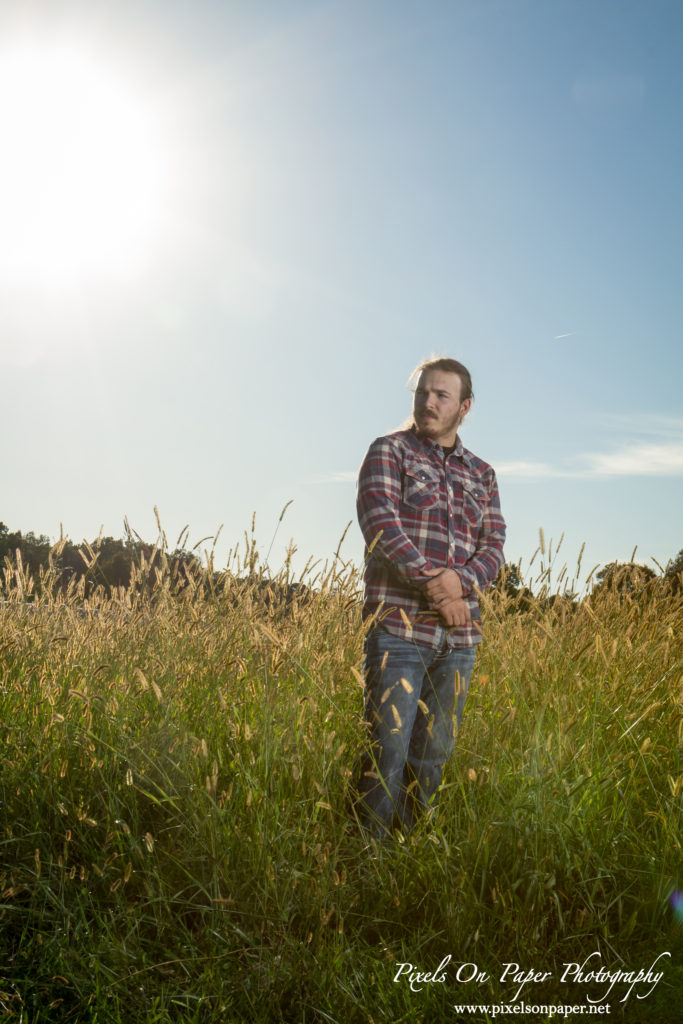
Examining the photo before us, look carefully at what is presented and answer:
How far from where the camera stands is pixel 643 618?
16.1 ft

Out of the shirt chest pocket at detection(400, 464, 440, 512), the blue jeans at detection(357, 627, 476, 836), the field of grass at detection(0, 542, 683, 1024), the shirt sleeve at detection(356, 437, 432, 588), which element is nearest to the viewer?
the field of grass at detection(0, 542, 683, 1024)

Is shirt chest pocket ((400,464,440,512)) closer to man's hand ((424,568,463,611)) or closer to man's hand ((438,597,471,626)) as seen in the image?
man's hand ((424,568,463,611))

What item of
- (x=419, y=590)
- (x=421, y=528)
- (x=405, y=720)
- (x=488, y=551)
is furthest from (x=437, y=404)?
(x=405, y=720)

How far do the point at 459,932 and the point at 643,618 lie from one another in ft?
9.75

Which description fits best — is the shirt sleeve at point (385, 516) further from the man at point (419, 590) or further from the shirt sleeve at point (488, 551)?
the shirt sleeve at point (488, 551)

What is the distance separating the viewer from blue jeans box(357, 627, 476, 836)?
304cm

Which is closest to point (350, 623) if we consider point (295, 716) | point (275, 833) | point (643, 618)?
point (295, 716)

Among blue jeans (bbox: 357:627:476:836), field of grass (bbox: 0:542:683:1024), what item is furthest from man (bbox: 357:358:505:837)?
field of grass (bbox: 0:542:683:1024)

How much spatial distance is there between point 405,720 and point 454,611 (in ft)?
1.63

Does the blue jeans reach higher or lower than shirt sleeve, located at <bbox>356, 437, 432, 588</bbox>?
lower

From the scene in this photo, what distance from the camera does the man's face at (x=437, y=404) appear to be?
141 inches

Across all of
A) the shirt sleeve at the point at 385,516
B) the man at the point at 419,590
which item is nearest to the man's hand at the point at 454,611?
the man at the point at 419,590

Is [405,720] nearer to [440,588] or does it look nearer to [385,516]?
[440,588]

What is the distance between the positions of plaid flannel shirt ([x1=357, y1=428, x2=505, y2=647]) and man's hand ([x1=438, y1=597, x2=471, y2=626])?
59 millimetres
